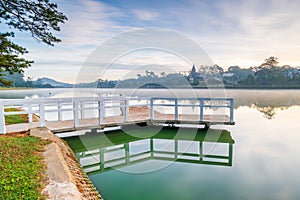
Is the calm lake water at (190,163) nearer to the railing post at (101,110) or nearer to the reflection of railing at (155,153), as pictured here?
the reflection of railing at (155,153)

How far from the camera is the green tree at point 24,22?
7.52 m

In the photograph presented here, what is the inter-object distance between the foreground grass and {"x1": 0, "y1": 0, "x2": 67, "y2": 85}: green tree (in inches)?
158

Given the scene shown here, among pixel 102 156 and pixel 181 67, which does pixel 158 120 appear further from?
pixel 181 67

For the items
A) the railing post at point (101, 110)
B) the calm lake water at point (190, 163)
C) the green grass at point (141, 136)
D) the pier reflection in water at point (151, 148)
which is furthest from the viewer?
the railing post at point (101, 110)

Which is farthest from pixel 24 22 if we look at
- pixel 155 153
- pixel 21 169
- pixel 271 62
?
→ pixel 271 62

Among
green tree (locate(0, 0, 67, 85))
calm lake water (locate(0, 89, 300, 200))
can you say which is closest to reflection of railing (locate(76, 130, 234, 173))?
calm lake water (locate(0, 89, 300, 200))

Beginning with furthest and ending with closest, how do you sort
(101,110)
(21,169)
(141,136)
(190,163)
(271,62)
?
(271,62) < (141,136) < (101,110) < (190,163) < (21,169)

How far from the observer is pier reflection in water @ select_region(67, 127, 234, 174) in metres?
6.45

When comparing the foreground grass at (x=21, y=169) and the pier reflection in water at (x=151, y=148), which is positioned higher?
the foreground grass at (x=21, y=169)

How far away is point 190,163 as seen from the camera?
6391 millimetres

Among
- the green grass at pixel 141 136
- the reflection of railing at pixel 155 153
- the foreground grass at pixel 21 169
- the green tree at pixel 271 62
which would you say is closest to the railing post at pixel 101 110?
the green grass at pixel 141 136

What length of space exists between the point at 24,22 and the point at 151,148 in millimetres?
6358

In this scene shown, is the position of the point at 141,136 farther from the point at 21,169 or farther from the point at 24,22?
the point at 24,22

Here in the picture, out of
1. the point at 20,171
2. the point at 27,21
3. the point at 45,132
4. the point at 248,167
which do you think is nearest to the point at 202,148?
the point at 248,167
